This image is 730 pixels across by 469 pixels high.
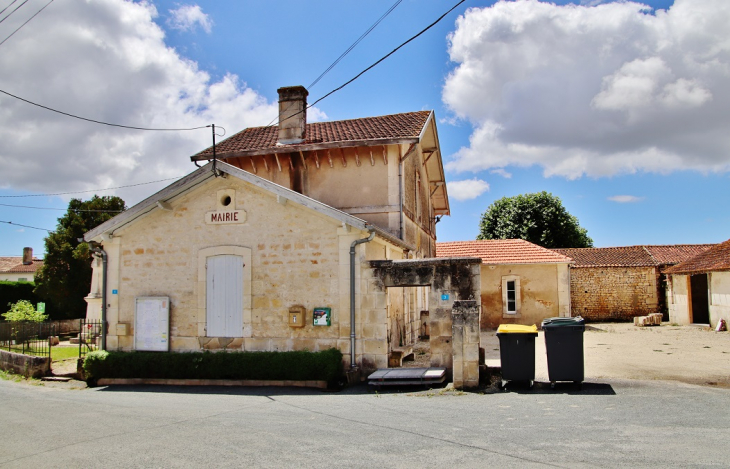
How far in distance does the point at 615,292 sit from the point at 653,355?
1497cm

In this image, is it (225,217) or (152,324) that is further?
(152,324)

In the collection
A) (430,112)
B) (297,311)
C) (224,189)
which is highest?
(430,112)

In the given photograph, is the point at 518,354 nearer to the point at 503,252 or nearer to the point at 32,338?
the point at 32,338

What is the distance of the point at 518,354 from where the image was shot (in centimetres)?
927

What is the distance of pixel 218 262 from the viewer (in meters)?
11.9

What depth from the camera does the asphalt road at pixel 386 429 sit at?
5449 mm

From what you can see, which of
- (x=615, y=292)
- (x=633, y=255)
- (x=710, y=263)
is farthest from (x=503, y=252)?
(x=633, y=255)

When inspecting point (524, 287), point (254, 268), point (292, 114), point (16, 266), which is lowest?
point (524, 287)

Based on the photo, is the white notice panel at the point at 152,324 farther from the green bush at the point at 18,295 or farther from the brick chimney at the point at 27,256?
the brick chimney at the point at 27,256

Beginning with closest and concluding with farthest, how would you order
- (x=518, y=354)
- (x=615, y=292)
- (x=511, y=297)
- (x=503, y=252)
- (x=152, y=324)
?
1. (x=518, y=354)
2. (x=152, y=324)
3. (x=511, y=297)
4. (x=503, y=252)
5. (x=615, y=292)

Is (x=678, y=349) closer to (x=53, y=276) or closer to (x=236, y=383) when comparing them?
(x=236, y=383)

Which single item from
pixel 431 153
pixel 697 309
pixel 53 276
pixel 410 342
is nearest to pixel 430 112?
pixel 431 153

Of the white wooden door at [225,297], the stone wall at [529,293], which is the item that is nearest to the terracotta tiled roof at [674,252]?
the stone wall at [529,293]

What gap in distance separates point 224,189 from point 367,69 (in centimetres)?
407
